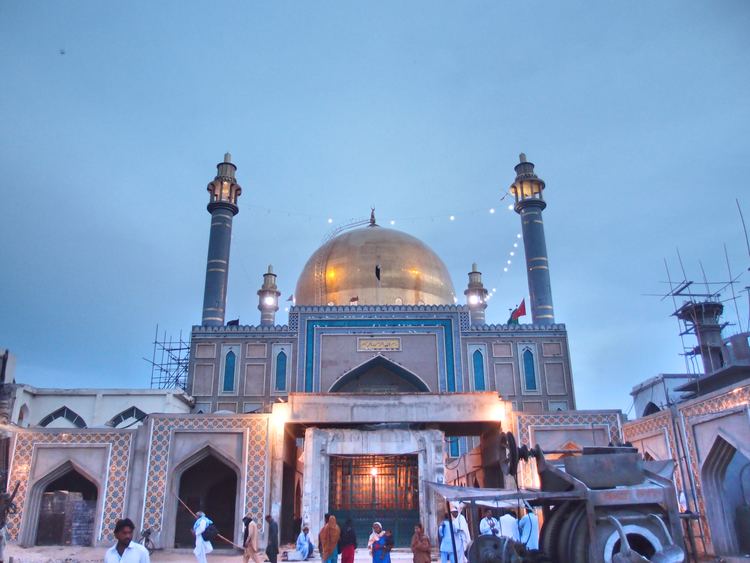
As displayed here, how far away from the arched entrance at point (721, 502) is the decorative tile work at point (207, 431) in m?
9.20

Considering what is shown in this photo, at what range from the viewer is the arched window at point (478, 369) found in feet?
75.8

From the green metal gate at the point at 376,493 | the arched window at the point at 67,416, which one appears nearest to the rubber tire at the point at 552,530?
the green metal gate at the point at 376,493

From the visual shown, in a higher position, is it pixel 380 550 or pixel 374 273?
pixel 374 273

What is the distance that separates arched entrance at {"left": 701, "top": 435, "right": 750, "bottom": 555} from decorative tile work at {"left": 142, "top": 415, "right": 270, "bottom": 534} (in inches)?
362

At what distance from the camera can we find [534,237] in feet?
87.7

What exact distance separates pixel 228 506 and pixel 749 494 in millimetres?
12800

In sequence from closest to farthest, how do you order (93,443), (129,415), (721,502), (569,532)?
(569,532) < (721,502) < (93,443) < (129,415)

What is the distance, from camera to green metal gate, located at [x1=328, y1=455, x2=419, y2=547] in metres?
14.9

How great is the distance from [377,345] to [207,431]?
8887 millimetres

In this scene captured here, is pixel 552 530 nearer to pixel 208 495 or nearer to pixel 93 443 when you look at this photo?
pixel 93 443

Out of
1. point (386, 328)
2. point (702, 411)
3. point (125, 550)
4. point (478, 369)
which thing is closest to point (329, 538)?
point (125, 550)

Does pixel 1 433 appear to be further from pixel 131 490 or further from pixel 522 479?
pixel 522 479

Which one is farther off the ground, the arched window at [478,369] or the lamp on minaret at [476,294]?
the lamp on minaret at [476,294]

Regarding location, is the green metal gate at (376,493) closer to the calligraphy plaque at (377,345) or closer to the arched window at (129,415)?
the calligraphy plaque at (377,345)
